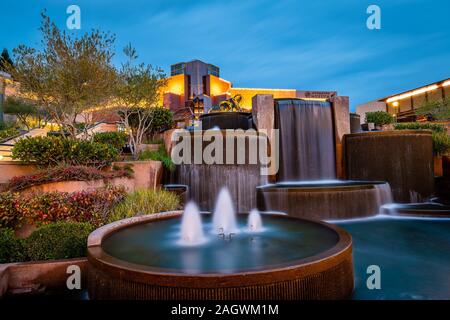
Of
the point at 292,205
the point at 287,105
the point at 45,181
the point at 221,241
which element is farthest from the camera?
the point at 287,105

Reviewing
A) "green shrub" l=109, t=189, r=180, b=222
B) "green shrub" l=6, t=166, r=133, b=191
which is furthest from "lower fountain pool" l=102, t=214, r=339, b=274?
"green shrub" l=6, t=166, r=133, b=191

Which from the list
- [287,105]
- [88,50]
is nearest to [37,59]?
[88,50]

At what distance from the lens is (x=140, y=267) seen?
10.3 ft

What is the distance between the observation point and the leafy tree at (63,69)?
11.1m

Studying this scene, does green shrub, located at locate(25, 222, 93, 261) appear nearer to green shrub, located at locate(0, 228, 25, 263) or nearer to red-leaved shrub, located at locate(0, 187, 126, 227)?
green shrub, located at locate(0, 228, 25, 263)

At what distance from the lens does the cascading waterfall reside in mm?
12406

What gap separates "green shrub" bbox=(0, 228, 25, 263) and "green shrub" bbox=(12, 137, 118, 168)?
13.7 feet

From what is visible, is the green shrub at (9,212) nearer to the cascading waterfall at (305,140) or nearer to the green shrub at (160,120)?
the cascading waterfall at (305,140)

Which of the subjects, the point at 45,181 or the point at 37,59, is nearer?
the point at 45,181

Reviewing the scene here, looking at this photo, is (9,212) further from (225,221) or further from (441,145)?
(441,145)

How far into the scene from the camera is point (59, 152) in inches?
349

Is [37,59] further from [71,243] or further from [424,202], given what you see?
[424,202]

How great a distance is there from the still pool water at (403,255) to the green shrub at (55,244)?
4729 mm
